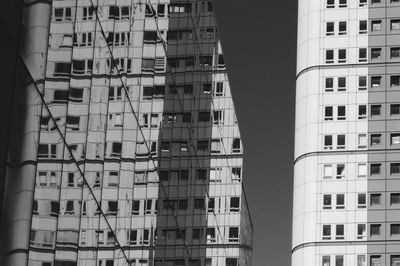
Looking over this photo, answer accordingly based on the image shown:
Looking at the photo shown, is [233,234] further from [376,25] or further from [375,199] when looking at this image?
[376,25]

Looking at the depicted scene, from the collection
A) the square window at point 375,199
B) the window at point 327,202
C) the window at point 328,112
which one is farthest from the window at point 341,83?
the square window at point 375,199

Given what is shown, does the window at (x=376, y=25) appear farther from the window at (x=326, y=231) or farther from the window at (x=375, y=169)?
the window at (x=326, y=231)

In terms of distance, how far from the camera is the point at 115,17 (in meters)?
22.1

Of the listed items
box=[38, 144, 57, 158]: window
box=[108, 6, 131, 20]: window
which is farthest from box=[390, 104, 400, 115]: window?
box=[38, 144, 57, 158]: window

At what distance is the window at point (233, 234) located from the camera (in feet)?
210

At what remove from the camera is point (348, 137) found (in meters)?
114

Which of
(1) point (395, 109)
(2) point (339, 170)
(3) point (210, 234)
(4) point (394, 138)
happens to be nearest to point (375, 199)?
(2) point (339, 170)

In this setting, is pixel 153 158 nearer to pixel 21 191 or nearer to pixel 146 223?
pixel 146 223

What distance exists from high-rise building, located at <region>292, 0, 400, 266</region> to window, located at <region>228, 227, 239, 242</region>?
41.5m

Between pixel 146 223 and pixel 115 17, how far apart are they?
300 inches

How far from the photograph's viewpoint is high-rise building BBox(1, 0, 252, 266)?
14.3m

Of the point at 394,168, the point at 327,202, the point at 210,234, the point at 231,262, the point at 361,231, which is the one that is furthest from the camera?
the point at 394,168

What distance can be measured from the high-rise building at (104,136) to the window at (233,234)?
1929cm

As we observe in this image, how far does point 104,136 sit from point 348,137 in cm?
9399
